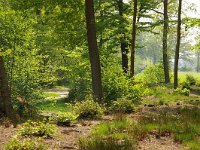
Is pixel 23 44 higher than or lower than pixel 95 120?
higher

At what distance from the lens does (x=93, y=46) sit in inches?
675

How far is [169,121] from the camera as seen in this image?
40.1ft

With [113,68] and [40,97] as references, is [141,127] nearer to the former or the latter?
[40,97]

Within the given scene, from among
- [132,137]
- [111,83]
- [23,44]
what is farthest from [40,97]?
[132,137]

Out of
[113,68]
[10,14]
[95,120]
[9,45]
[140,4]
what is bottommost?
[95,120]

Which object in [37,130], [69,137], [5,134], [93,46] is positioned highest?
[93,46]

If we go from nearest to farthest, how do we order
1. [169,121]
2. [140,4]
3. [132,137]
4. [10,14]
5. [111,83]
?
[132,137]
[169,121]
[10,14]
[111,83]
[140,4]

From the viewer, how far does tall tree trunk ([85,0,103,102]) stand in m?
16.8

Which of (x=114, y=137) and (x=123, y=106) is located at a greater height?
(x=114, y=137)

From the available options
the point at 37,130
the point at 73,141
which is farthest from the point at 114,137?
the point at 37,130

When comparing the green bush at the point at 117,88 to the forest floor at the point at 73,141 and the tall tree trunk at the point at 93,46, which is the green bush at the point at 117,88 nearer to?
the tall tree trunk at the point at 93,46

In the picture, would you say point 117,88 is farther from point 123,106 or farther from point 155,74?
point 155,74

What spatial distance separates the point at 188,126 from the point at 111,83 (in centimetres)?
900

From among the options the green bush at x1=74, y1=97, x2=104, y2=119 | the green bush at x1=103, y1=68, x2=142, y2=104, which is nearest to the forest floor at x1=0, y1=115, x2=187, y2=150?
the green bush at x1=74, y1=97, x2=104, y2=119
